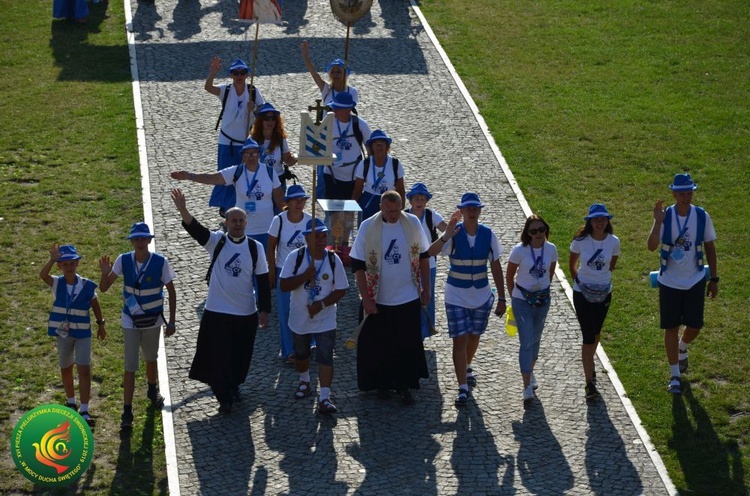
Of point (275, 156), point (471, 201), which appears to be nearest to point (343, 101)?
point (275, 156)

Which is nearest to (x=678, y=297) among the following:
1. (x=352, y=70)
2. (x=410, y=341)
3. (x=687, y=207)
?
(x=687, y=207)

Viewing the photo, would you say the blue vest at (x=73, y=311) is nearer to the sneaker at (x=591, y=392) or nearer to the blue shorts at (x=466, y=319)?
the blue shorts at (x=466, y=319)

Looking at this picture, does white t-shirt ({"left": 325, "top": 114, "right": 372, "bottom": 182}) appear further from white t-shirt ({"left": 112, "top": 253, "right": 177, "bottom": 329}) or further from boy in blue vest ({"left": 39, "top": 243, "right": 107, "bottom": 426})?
boy in blue vest ({"left": 39, "top": 243, "right": 107, "bottom": 426})

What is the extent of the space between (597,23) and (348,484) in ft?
49.9

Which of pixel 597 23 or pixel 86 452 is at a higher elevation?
pixel 597 23

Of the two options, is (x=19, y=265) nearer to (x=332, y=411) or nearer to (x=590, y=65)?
(x=332, y=411)

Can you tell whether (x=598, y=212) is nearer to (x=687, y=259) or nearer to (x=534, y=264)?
(x=534, y=264)

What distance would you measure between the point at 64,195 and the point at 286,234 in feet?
17.0

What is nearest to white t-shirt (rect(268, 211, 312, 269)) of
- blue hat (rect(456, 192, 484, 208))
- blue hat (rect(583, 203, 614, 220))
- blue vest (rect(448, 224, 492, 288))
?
blue vest (rect(448, 224, 492, 288))

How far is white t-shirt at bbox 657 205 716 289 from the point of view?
12.1m

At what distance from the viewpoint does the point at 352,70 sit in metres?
20.4

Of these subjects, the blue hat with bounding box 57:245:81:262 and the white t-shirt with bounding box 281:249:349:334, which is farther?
the white t-shirt with bounding box 281:249:349:334

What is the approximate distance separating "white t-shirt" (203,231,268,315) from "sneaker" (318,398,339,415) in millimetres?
1130

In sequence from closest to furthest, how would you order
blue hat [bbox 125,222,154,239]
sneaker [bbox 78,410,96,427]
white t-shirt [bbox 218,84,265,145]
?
blue hat [bbox 125,222,154,239], sneaker [bbox 78,410,96,427], white t-shirt [bbox 218,84,265,145]
